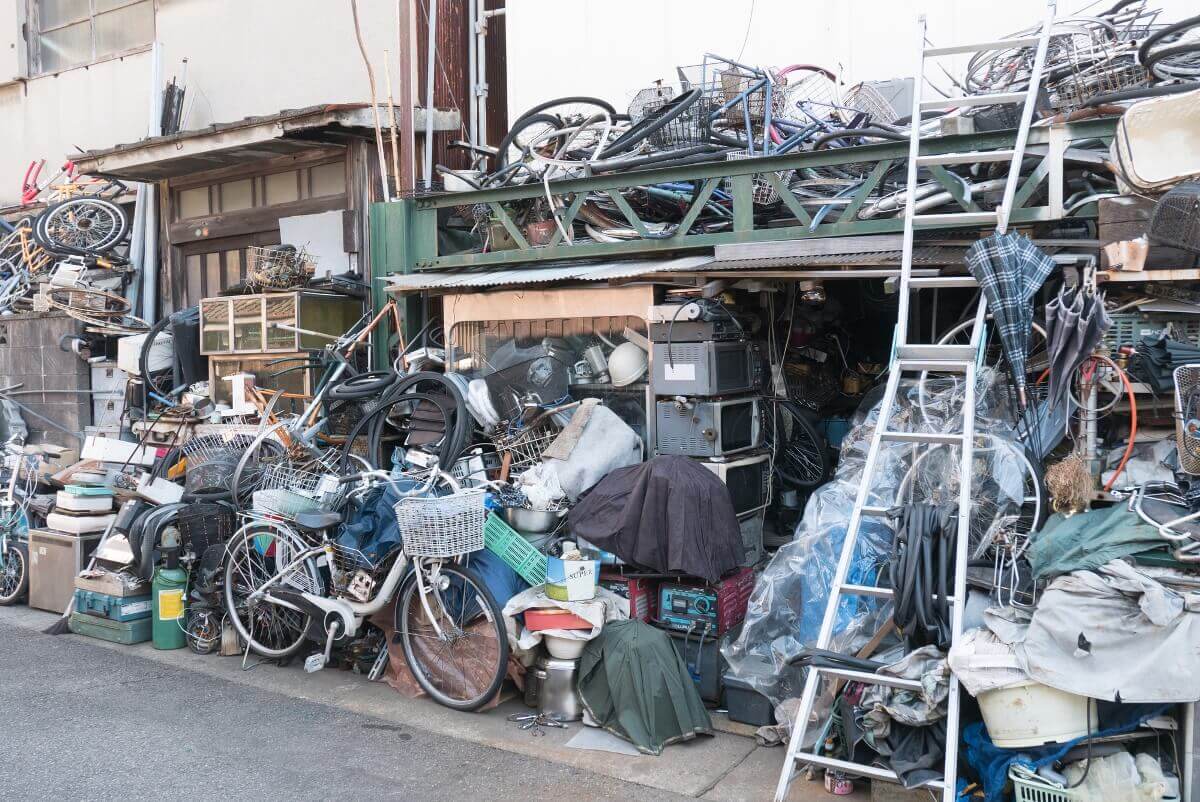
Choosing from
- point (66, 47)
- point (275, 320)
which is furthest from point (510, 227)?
point (66, 47)

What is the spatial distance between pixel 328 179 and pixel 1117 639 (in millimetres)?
9568

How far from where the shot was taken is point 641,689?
643cm

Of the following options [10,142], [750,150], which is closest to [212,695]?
[750,150]

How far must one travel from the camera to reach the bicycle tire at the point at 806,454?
8.63m

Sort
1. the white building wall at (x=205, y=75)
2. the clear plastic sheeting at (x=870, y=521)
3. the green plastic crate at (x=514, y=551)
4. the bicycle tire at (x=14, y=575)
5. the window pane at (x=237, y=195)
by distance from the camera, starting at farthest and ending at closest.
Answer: the window pane at (x=237, y=195) < the white building wall at (x=205, y=75) < the bicycle tire at (x=14, y=575) < the green plastic crate at (x=514, y=551) < the clear plastic sheeting at (x=870, y=521)

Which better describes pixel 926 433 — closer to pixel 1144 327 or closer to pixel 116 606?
pixel 1144 327

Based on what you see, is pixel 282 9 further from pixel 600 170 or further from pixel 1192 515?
pixel 1192 515

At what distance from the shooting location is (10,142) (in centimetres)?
1603

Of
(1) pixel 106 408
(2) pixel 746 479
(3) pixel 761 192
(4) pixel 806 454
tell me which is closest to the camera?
(2) pixel 746 479

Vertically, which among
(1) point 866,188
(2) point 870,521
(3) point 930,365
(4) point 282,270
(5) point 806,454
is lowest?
(2) point 870,521

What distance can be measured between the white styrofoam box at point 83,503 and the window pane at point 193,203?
15.0 ft

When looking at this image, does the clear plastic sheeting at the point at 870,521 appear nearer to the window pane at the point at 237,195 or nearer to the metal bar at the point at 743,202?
the metal bar at the point at 743,202

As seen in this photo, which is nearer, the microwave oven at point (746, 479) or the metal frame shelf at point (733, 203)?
the metal frame shelf at point (733, 203)

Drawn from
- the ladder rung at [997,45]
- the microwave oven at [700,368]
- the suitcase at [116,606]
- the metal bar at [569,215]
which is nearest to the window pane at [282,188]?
the metal bar at [569,215]
